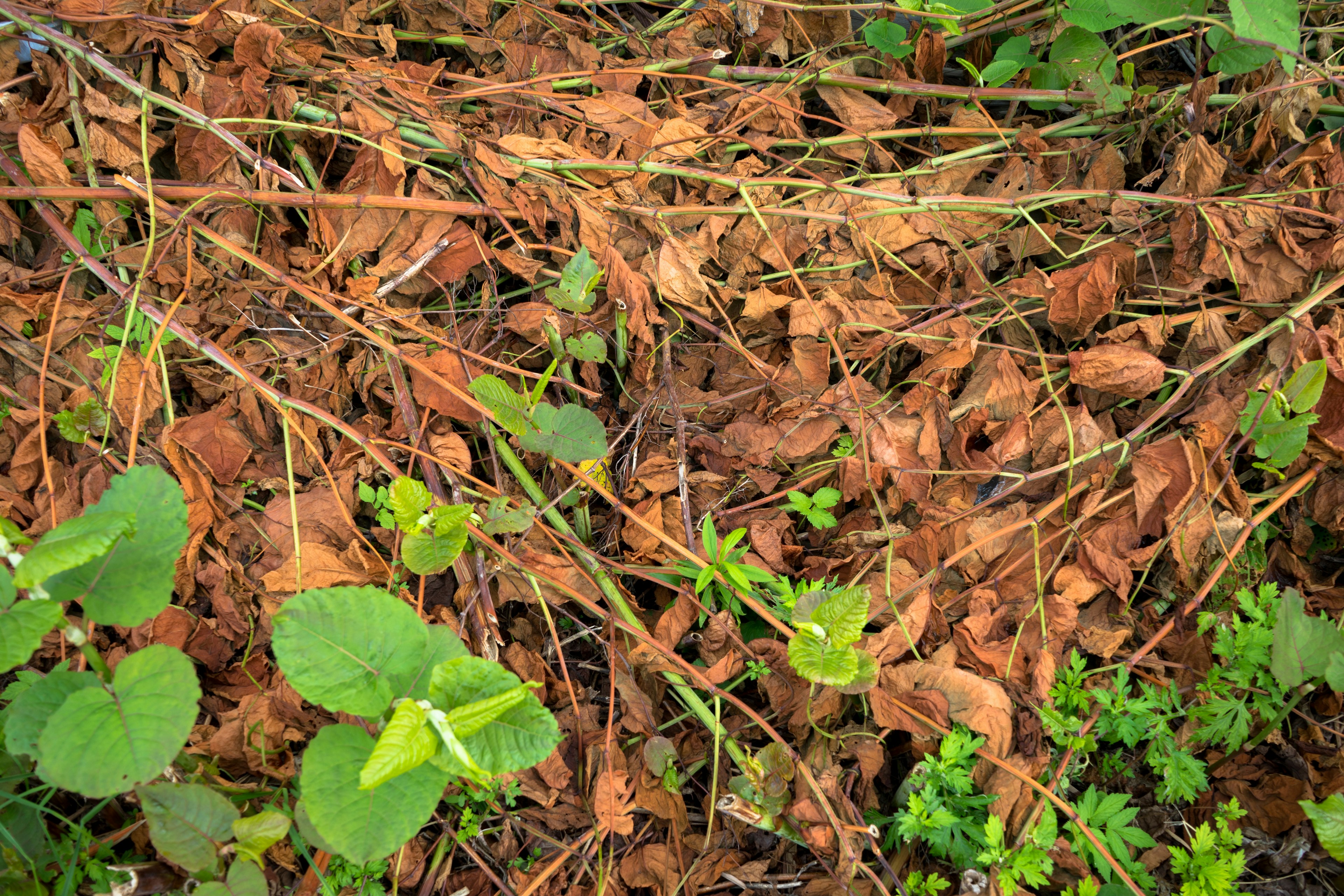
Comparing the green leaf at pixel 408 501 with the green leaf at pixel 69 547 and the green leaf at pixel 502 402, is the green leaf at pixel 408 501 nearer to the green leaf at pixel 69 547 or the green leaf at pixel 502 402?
the green leaf at pixel 502 402

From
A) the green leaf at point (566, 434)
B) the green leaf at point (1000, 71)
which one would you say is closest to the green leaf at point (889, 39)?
the green leaf at point (1000, 71)

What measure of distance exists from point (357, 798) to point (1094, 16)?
7.73ft

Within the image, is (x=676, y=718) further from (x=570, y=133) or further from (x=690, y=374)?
(x=570, y=133)

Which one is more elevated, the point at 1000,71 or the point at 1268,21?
the point at 1268,21

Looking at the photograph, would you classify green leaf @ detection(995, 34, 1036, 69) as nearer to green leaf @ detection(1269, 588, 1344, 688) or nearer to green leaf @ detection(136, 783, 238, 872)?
green leaf @ detection(1269, 588, 1344, 688)

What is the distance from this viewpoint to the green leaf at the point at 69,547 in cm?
99

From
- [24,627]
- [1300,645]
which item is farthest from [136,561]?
[1300,645]

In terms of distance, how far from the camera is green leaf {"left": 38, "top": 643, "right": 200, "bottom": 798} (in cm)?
102

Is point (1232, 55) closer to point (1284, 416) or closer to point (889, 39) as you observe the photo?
point (889, 39)

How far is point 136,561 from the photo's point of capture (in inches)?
45.9

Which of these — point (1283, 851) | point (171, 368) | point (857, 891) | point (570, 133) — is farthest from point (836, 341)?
point (171, 368)

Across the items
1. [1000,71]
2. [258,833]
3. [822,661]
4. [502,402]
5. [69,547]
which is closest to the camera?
[69,547]

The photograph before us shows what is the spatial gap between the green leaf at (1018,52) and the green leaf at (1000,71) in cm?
4

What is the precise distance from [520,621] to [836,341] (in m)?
1.00
